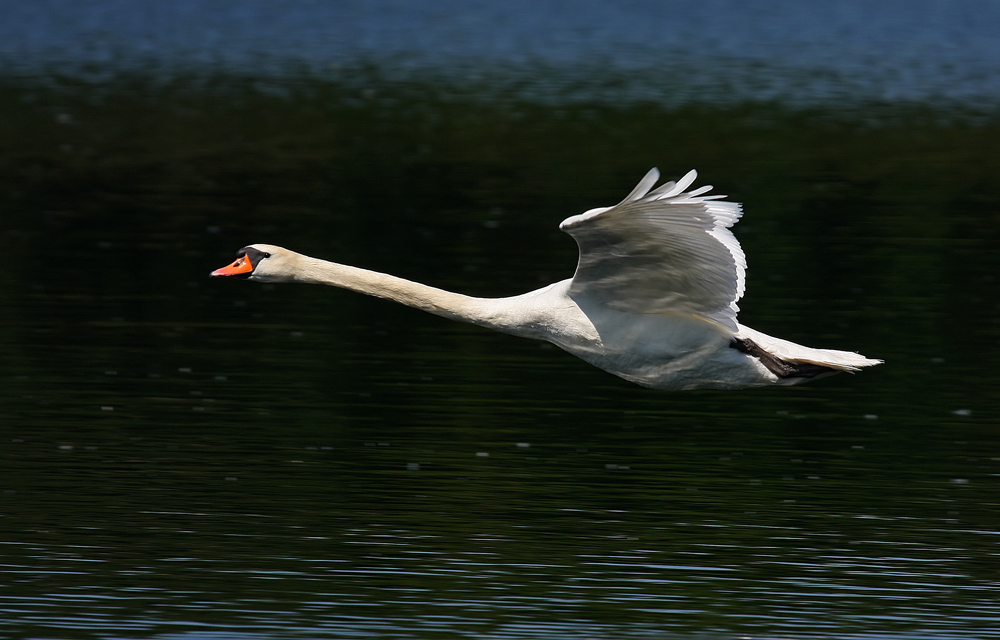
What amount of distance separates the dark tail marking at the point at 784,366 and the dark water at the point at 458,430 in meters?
1.40

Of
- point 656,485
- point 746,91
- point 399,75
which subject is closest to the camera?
point 656,485

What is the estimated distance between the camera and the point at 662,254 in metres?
9.30

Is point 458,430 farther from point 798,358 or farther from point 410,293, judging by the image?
point 798,358

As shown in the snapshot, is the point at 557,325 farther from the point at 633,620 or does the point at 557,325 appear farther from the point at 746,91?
the point at 746,91

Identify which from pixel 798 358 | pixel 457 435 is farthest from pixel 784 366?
pixel 457 435

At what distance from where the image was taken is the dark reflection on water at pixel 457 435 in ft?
32.3

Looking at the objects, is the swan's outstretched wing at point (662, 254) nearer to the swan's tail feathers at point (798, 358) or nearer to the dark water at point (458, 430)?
the swan's tail feathers at point (798, 358)

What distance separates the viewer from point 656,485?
11914mm

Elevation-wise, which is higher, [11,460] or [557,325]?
[557,325]

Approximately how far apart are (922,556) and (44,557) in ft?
18.6

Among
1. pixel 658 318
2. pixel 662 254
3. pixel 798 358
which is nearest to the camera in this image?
pixel 662 254

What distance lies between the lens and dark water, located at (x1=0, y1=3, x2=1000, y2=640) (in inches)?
388

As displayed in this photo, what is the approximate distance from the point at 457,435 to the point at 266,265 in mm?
3164

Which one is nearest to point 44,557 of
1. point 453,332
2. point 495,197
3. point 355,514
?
point 355,514
